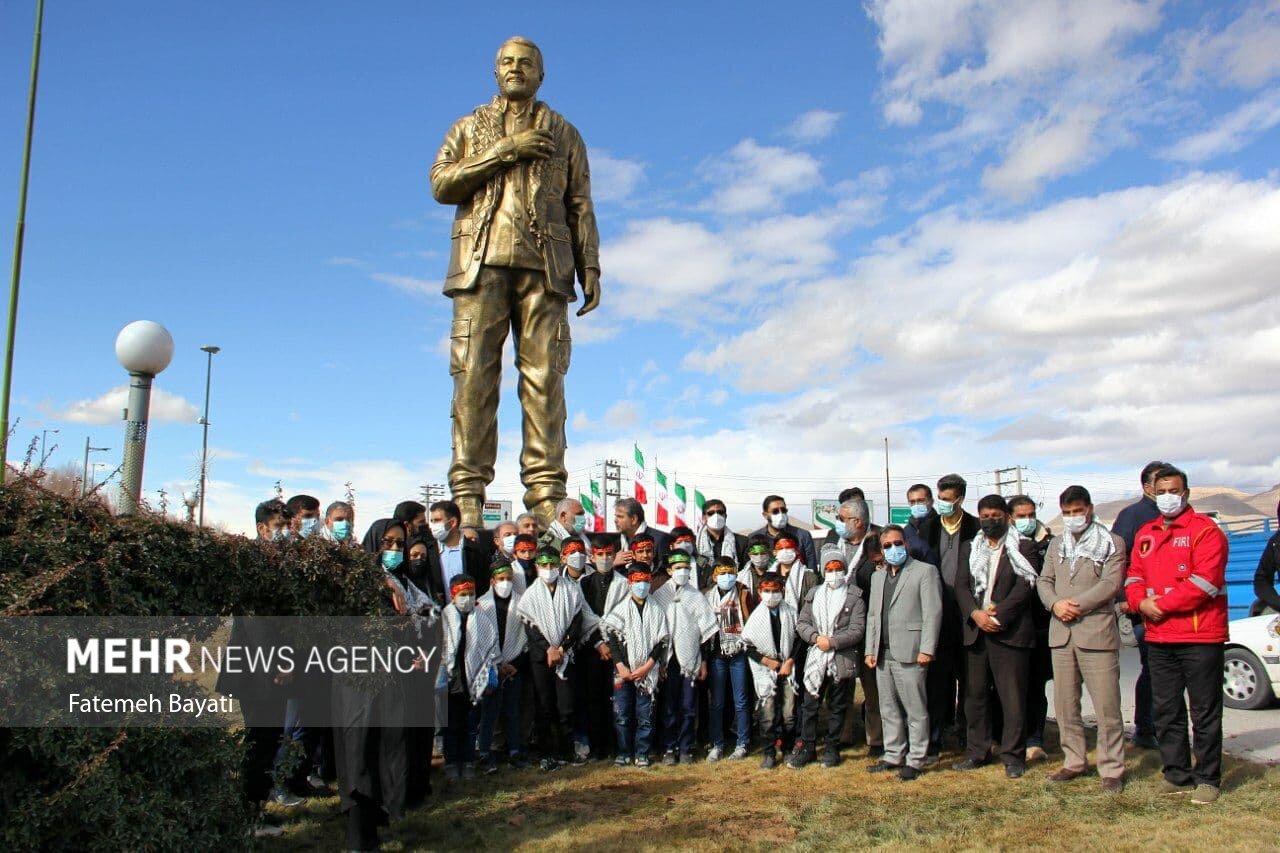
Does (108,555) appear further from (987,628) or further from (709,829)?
(987,628)

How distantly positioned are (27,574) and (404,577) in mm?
2616

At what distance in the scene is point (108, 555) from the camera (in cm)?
378

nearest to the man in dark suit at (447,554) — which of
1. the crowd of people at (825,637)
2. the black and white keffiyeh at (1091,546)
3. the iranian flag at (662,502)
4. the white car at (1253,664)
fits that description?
the crowd of people at (825,637)

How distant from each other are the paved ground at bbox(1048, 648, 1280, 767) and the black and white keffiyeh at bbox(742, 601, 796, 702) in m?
2.86

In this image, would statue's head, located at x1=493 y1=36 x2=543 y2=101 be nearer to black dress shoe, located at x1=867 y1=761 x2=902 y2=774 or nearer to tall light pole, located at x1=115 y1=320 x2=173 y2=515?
tall light pole, located at x1=115 y1=320 x2=173 y2=515

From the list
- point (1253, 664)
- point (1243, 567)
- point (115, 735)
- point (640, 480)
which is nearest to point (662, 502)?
point (640, 480)

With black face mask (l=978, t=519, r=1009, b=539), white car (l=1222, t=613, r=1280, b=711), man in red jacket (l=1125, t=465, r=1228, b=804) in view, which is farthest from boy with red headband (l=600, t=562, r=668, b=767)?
white car (l=1222, t=613, r=1280, b=711)

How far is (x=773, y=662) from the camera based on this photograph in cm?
727

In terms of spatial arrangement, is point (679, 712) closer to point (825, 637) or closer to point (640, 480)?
point (825, 637)

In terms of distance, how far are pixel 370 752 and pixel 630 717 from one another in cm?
258

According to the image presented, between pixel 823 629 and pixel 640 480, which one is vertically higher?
pixel 640 480

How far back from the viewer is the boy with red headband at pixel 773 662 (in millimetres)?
7168

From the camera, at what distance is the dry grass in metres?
5.21

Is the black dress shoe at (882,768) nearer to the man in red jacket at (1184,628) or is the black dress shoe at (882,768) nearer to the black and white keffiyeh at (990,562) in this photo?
the black and white keffiyeh at (990,562)
